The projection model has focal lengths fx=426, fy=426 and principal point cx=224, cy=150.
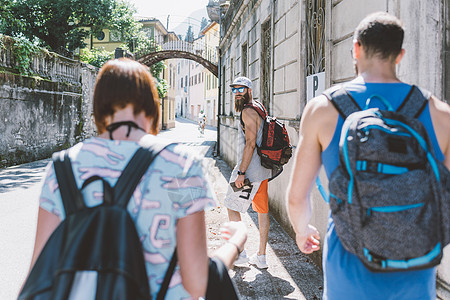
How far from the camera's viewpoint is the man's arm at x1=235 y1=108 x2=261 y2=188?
4461 mm

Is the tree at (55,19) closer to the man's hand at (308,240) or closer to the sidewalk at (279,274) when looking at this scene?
the sidewalk at (279,274)

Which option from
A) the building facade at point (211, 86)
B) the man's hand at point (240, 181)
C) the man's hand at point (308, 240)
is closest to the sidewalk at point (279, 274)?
the man's hand at point (240, 181)

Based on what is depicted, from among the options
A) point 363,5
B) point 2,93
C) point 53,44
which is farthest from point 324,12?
point 53,44

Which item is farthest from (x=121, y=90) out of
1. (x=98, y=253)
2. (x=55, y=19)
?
(x=55, y=19)

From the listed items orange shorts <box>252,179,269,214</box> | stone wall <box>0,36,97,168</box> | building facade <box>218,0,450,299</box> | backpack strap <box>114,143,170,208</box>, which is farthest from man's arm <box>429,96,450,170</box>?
stone wall <box>0,36,97,168</box>

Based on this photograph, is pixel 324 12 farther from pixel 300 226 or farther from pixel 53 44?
pixel 53 44

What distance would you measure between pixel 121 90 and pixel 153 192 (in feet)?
1.22

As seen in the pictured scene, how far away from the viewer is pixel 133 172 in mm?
1294

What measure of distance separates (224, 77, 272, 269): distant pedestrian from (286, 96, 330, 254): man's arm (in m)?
2.58

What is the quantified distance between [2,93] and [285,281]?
10.5 meters

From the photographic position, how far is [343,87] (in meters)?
1.72

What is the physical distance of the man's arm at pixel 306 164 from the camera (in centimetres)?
171

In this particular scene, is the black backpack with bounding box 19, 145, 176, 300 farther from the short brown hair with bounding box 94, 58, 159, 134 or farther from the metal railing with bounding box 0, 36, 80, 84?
the metal railing with bounding box 0, 36, 80, 84

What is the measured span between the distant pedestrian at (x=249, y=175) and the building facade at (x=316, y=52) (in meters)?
0.68
